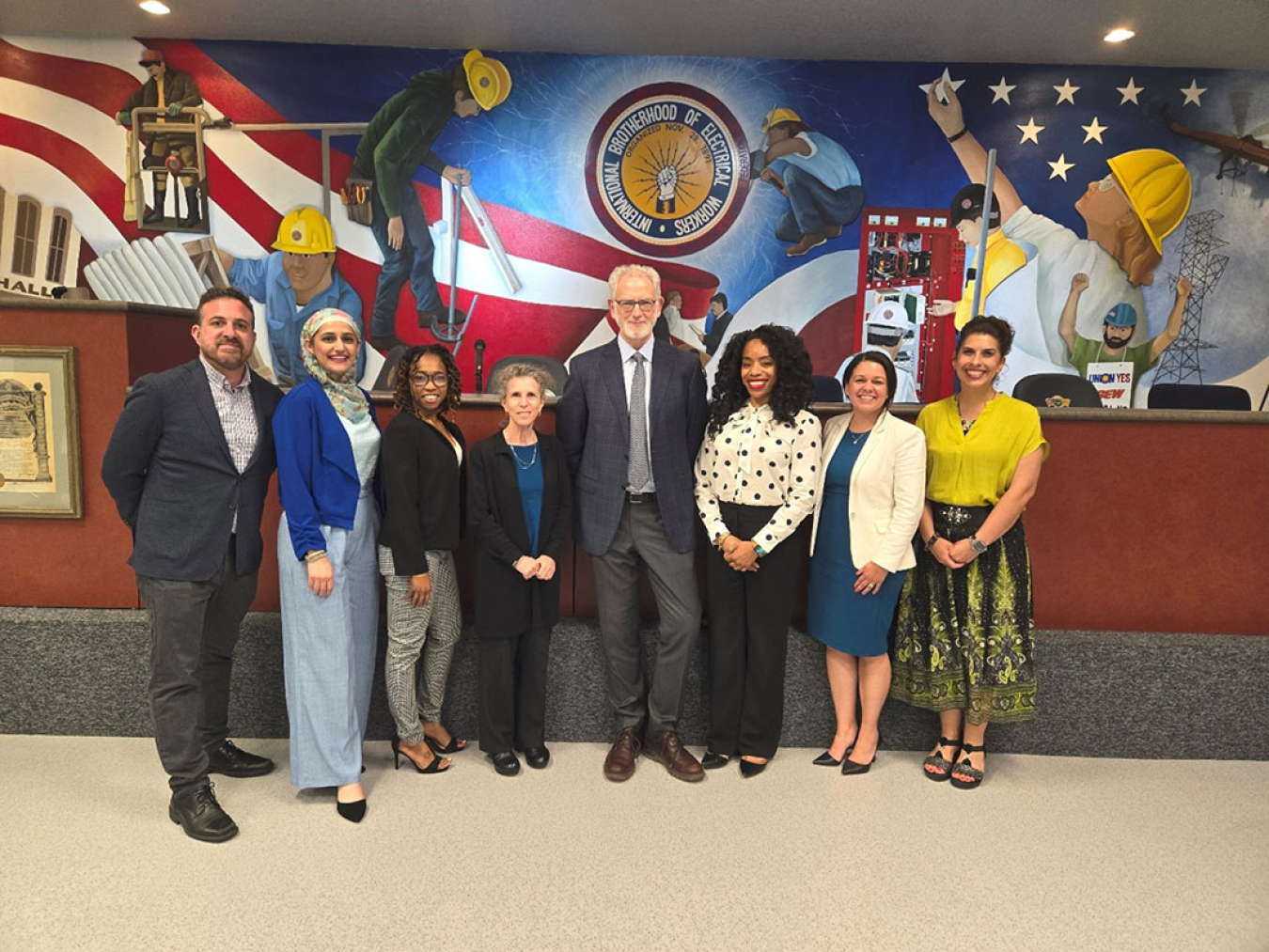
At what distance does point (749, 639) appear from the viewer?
2557 millimetres

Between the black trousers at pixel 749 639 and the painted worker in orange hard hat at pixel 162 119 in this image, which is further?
the painted worker in orange hard hat at pixel 162 119

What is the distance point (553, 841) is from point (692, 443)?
1.32 metres

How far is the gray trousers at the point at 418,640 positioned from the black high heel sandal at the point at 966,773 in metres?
1.77

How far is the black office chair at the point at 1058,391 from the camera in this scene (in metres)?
4.40

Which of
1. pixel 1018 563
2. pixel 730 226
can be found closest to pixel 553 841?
pixel 1018 563

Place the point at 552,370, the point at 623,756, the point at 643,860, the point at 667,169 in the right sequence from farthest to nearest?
the point at 667,169 < the point at 552,370 < the point at 623,756 < the point at 643,860

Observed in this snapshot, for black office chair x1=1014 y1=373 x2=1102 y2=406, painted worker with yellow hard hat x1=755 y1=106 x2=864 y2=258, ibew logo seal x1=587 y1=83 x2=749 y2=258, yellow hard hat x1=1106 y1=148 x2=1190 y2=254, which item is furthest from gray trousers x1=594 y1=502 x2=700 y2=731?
yellow hard hat x1=1106 y1=148 x2=1190 y2=254

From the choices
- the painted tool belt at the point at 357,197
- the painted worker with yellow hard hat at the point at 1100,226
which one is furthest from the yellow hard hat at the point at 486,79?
the painted worker with yellow hard hat at the point at 1100,226

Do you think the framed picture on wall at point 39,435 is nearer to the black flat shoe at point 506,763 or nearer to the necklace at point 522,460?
the necklace at point 522,460

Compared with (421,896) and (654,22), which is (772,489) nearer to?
(421,896)

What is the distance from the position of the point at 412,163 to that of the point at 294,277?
3.92 ft

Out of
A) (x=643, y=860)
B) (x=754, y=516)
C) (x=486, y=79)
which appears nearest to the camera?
(x=643, y=860)

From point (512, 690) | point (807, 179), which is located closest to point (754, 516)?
point (512, 690)

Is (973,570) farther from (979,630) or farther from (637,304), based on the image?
(637,304)
